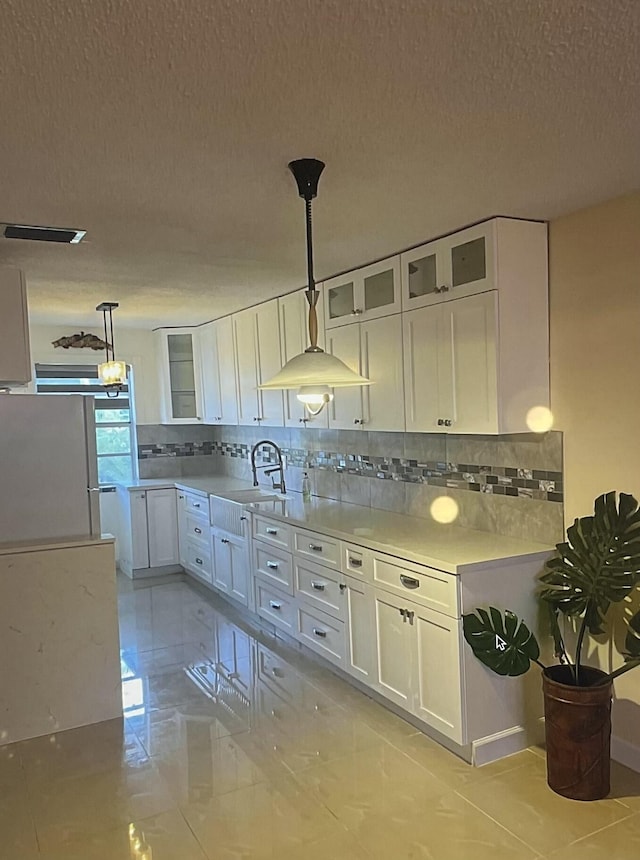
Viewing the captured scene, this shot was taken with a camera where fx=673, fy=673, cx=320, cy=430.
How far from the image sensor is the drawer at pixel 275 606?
4184 millimetres

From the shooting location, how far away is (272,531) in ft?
14.4

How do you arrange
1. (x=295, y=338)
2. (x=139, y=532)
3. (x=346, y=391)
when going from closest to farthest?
(x=346, y=391), (x=295, y=338), (x=139, y=532)

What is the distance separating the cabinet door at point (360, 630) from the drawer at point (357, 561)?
0.04 m

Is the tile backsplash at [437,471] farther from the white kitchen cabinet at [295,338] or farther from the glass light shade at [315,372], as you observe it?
the glass light shade at [315,372]

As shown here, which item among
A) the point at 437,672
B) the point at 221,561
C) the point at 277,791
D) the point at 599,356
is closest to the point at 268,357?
the point at 221,561

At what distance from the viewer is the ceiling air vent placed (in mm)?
2873

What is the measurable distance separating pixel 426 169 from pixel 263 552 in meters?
2.88

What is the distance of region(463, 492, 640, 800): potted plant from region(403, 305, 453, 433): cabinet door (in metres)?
0.92

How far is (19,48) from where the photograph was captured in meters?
1.49

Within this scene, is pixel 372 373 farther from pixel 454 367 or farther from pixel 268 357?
pixel 268 357

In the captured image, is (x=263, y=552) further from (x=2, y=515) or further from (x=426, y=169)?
(x=426, y=169)

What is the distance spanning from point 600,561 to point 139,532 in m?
4.41

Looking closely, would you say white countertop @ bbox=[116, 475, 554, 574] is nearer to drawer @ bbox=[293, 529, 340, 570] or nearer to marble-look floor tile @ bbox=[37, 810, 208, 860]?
drawer @ bbox=[293, 529, 340, 570]

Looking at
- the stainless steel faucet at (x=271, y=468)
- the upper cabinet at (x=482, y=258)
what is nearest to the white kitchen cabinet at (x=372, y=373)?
the upper cabinet at (x=482, y=258)
